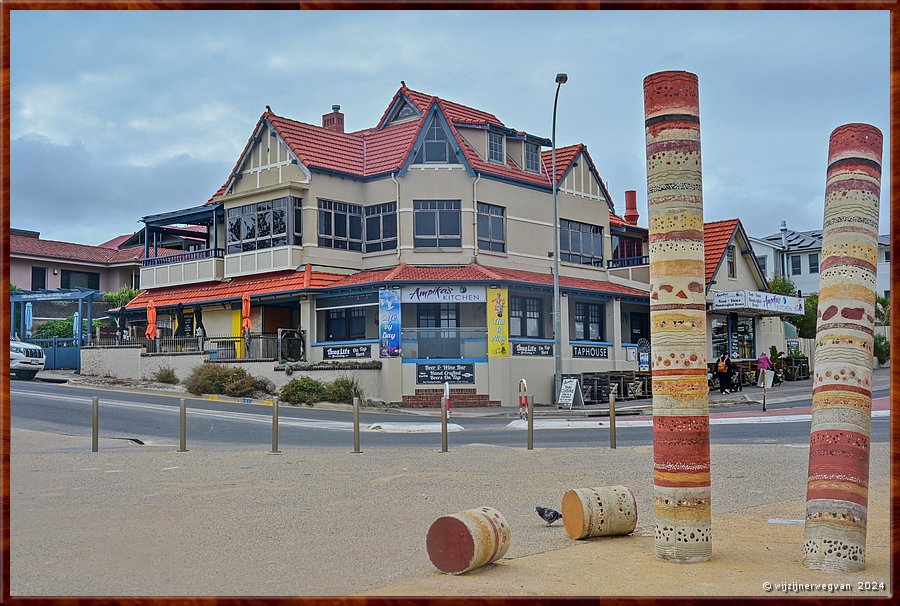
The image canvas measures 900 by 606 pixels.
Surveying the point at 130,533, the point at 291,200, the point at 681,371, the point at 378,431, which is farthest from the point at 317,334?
the point at 681,371

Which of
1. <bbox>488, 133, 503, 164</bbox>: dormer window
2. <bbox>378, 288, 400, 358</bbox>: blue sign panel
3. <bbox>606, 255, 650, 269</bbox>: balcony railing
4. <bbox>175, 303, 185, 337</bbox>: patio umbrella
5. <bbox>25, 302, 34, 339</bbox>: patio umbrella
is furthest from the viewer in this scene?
<bbox>25, 302, 34, 339</bbox>: patio umbrella

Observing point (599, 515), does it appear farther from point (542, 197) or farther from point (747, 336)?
point (747, 336)

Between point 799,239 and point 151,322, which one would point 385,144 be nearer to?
point 151,322

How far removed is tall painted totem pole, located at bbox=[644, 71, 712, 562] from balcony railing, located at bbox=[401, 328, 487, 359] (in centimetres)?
2520

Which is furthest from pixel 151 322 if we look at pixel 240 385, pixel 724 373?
pixel 724 373

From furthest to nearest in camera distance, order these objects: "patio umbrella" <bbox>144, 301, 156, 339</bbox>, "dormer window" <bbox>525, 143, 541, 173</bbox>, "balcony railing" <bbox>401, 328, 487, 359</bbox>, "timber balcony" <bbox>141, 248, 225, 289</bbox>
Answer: "timber balcony" <bbox>141, 248, 225, 289</bbox> < "dormer window" <bbox>525, 143, 541, 173</bbox> < "patio umbrella" <bbox>144, 301, 156, 339</bbox> < "balcony railing" <bbox>401, 328, 487, 359</bbox>

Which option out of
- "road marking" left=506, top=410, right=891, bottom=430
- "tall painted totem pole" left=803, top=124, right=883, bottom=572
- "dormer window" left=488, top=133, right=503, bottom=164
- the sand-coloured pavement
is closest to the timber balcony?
"dormer window" left=488, top=133, right=503, bottom=164

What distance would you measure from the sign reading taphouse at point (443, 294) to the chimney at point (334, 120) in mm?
11676

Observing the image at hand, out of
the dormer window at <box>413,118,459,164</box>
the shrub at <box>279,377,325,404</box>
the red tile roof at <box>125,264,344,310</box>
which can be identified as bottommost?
the shrub at <box>279,377,325,404</box>

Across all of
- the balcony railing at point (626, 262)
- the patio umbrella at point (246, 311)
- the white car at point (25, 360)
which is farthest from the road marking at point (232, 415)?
the balcony railing at point (626, 262)

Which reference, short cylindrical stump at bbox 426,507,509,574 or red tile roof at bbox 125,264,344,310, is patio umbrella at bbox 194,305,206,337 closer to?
red tile roof at bbox 125,264,344,310

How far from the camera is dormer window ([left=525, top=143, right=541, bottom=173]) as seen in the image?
38.2 meters

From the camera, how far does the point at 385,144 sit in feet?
123

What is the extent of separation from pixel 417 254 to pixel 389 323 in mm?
3685
